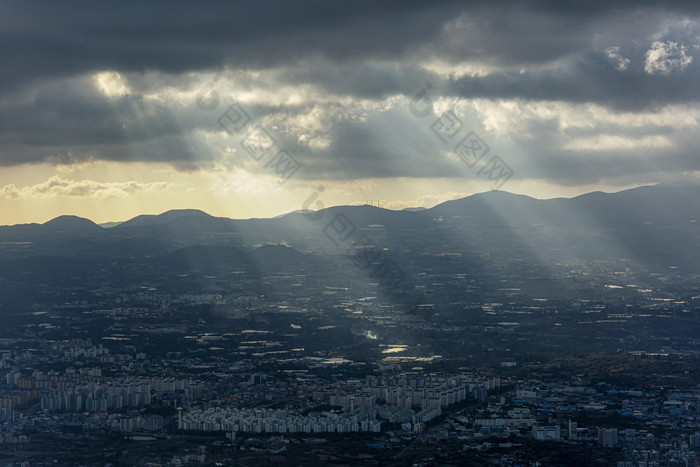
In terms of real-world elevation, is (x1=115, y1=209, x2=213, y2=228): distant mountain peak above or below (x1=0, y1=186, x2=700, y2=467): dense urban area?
above

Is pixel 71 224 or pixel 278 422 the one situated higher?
pixel 71 224

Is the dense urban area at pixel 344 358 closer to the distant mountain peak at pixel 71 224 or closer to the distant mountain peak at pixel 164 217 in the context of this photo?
the distant mountain peak at pixel 71 224

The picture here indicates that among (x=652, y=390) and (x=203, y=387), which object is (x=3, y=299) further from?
(x=652, y=390)

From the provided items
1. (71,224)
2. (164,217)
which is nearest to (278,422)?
(71,224)

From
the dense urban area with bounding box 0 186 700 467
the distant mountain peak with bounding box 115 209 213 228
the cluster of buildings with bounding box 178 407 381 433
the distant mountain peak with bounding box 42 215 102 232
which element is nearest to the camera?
the dense urban area with bounding box 0 186 700 467

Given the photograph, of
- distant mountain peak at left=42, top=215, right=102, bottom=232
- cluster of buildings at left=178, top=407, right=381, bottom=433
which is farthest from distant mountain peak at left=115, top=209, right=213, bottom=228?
cluster of buildings at left=178, top=407, right=381, bottom=433

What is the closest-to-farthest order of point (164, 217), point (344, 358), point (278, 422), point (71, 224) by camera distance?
point (278, 422), point (344, 358), point (71, 224), point (164, 217)

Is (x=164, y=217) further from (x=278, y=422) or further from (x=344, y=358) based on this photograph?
(x=278, y=422)

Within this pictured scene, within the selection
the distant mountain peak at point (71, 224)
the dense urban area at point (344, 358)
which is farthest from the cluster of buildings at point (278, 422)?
the distant mountain peak at point (71, 224)

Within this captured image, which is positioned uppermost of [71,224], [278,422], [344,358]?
[71,224]

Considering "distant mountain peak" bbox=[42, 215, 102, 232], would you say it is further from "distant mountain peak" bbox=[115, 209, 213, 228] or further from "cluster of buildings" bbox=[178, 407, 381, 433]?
"cluster of buildings" bbox=[178, 407, 381, 433]

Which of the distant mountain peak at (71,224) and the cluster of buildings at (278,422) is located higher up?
the distant mountain peak at (71,224)

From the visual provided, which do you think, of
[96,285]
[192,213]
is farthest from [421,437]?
[192,213]
